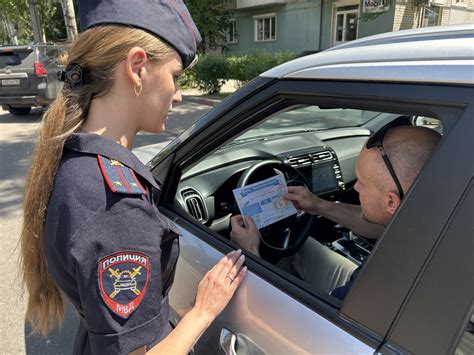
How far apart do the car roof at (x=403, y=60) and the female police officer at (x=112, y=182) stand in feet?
1.26

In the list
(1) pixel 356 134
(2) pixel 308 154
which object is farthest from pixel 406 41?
(1) pixel 356 134

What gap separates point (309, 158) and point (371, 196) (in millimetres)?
1229

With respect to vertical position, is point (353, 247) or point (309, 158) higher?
point (309, 158)

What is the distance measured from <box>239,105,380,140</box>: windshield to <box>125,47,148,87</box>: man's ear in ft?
6.70

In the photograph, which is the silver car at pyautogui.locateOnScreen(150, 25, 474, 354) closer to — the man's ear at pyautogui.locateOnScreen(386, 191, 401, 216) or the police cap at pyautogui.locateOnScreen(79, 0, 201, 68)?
the man's ear at pyautogui.locateOnScreen(386, 191, 401, 216)

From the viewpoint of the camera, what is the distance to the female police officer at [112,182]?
91 cm

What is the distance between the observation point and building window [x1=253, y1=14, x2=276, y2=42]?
852 inches

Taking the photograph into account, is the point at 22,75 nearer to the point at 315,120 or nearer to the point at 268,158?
the point at 315,120

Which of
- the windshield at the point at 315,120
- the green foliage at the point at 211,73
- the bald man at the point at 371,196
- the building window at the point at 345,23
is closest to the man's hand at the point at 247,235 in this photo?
the bald man at the point at 371,196

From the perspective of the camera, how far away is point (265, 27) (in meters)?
22.2

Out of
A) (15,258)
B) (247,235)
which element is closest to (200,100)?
(15,258)

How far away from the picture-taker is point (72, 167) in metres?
0.98

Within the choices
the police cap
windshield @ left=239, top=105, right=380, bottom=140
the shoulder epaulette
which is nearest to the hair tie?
the police cap

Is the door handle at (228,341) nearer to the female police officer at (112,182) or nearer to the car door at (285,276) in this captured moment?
the car door at (285,276)
